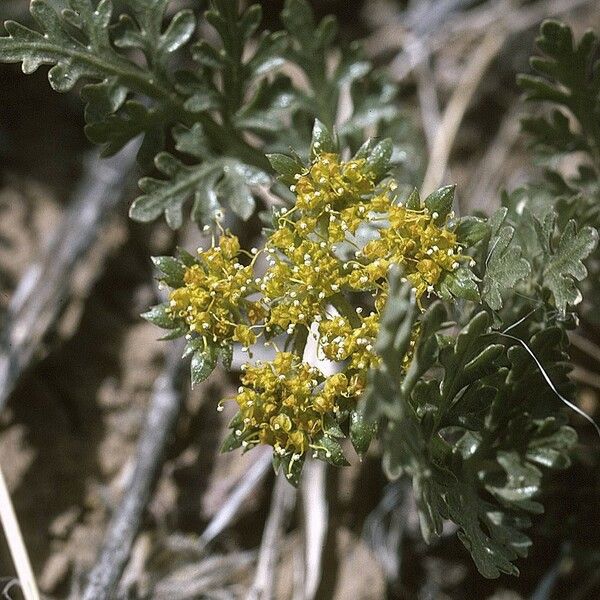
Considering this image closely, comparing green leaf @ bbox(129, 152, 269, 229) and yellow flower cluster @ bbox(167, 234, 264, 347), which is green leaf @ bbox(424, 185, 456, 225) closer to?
yellow flower cluster @ bbox(167, 234, 264, 347)

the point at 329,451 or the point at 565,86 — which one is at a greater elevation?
the point at 565,86

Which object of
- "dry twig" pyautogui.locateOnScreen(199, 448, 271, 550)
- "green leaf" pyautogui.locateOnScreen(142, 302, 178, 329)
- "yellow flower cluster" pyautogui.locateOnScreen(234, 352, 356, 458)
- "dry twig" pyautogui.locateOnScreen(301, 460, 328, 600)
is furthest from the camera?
"dry twig" pyautogui.locateOnScreen(199, 448, 271, 550)

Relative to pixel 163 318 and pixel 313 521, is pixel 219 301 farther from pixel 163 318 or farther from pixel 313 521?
pixel 313 521

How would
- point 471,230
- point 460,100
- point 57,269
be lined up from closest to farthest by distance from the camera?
point 471,230
point 57,269
point 460,100

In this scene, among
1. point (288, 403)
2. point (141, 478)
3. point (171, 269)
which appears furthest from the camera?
point (141, 478)

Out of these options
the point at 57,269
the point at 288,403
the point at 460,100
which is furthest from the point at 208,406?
the point at 460,100

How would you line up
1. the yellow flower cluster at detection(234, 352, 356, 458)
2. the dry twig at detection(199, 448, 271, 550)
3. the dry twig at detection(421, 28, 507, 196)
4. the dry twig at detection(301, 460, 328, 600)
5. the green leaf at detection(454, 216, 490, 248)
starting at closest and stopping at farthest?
the yellow flower cluster at detection(234, 352, 356, 458)
the green leaf at detection(454, 216, 490, 248)
the dry twig at detection(301, 460, 328, 600)
the dry twig at detection(199, 448, 271, 550)
the dry twig at detection(421, 28, 507, 196)

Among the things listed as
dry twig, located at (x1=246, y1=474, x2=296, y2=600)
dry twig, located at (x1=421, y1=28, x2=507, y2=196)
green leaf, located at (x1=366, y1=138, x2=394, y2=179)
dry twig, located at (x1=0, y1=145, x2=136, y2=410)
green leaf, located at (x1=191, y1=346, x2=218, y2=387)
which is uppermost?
green leaf, located at (x1=366, y1=138, x2=394, y2=179)

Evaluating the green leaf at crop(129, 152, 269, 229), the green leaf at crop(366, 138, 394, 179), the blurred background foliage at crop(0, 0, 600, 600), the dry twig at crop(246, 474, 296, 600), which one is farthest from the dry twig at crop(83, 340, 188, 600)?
the green leaf at crop(366, 138, 394, 179)

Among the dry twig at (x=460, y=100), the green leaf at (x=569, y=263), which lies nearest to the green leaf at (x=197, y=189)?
the green leaf at (x=569, y=263)
